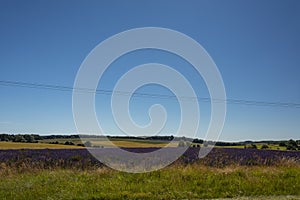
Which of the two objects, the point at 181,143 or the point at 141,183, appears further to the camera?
the point at 181,143

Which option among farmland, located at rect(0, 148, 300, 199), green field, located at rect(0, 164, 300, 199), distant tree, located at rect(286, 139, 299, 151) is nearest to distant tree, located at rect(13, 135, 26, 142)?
farmland, located at rect(0, 148, 300, 199)

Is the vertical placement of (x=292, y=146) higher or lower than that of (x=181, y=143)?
higher

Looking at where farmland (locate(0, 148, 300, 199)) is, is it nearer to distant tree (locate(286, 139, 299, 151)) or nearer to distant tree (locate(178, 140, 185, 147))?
distant tree (locate(178, 140, 185, 147))

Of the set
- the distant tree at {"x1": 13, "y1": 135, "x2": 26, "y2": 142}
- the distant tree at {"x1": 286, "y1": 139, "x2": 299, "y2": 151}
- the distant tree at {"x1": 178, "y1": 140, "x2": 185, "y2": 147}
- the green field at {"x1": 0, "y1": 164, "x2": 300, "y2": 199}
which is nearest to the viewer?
the green field at {"x1": 0, "y1": 164, "x2": 300, "y2": 199}

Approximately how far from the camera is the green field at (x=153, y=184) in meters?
9.91

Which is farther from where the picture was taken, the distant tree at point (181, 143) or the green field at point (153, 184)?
the distant tree at point (181, 143)

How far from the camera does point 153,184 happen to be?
1138 cm

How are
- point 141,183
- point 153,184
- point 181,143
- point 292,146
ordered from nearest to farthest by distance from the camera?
point 153,184, point 141,183, point 181,143, point 292,146

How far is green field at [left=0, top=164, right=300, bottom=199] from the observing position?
991 centimetres

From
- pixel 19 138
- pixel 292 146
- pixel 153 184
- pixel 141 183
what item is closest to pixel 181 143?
pixel 292 146

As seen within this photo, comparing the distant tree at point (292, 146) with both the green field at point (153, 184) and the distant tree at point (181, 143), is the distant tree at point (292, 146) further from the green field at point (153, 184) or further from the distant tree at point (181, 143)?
the green field at point (153, 184)

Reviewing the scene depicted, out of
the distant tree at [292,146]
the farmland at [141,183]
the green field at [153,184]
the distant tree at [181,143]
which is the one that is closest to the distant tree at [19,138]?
the distant tree at [181,143]

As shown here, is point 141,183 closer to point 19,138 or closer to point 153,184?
point 153,184

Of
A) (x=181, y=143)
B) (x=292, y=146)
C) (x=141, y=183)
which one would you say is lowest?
(x=141, y=183)
